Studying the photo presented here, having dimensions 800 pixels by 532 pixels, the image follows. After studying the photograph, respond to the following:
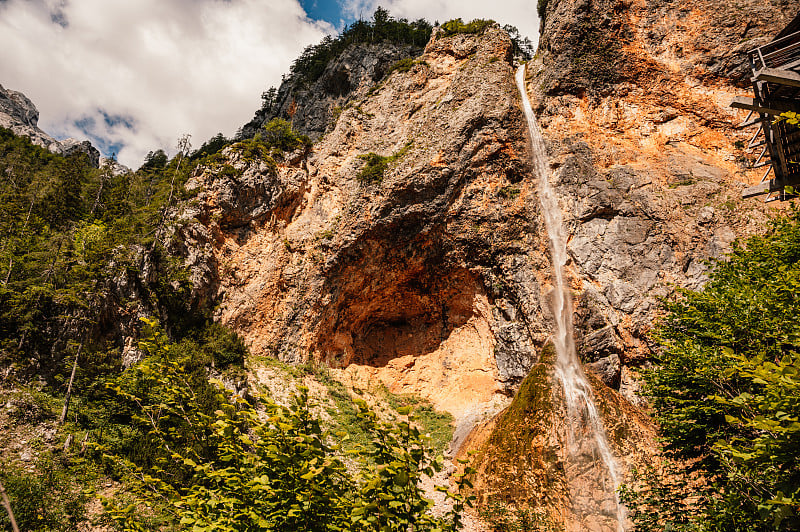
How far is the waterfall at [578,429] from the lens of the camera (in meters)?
13.4

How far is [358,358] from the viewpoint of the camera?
2689cm

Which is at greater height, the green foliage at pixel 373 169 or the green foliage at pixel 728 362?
the green foliage at pixel 373 169

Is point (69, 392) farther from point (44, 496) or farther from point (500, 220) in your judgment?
point (500, 220)

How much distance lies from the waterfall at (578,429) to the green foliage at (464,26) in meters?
16.8

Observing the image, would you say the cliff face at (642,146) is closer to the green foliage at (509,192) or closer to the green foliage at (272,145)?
the green foliage at (509,192)

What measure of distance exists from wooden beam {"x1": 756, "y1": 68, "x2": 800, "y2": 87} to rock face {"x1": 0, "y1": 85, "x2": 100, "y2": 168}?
4926 inches

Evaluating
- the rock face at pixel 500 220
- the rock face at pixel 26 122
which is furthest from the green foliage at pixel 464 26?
the rock face at pixel 26 122

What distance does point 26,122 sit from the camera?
122000 millimetres

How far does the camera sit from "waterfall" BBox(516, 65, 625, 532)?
44.0ft

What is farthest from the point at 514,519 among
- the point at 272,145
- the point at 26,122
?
the point at 26,122

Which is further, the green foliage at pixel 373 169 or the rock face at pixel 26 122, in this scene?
the rock face at pixel 26 122

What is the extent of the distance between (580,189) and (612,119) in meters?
5.40

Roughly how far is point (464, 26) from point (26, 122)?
151178mm

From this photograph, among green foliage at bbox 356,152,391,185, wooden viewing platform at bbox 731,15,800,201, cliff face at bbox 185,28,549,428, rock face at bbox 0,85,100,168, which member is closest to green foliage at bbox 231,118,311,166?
cliff face at bbox 185,28,549,428
